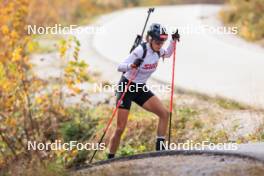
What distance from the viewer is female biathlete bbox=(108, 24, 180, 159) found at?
323 inches

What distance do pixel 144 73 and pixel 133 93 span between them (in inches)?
10.9

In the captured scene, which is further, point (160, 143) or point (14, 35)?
point (14, 35)

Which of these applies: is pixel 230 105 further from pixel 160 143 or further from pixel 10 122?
pixel 10 122

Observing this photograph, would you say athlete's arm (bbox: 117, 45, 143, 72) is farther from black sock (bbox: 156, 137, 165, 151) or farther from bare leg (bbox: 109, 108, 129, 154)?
black sock (bbox: 156, 137, 165, 151)

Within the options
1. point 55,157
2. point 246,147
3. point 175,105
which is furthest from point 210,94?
point 246,147

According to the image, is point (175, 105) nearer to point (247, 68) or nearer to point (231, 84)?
point (231, 84)

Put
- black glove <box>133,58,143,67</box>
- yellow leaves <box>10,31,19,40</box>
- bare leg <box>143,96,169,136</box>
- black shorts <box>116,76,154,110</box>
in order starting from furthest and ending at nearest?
yellow leaves <box>10,31,19,40</box>, bare leg <box>143,96,169,136</box>, black shorts <box>116,76,154,110</box>, black glove <box>133,58,143,67</box>

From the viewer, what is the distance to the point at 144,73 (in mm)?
8406

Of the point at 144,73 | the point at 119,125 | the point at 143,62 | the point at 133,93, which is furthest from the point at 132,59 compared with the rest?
the point at 119,125

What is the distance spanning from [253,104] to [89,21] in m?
20.1

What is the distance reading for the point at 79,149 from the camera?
10555 mm

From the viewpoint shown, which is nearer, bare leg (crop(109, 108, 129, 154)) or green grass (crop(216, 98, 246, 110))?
bare leg (crop(109, 108, 129, 154))

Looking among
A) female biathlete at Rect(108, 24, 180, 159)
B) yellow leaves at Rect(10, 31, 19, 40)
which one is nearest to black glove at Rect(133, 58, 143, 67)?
female biathlete at Rect(108, 24, 180, 159)

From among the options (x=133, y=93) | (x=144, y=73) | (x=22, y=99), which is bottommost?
(x=22, y=99)
